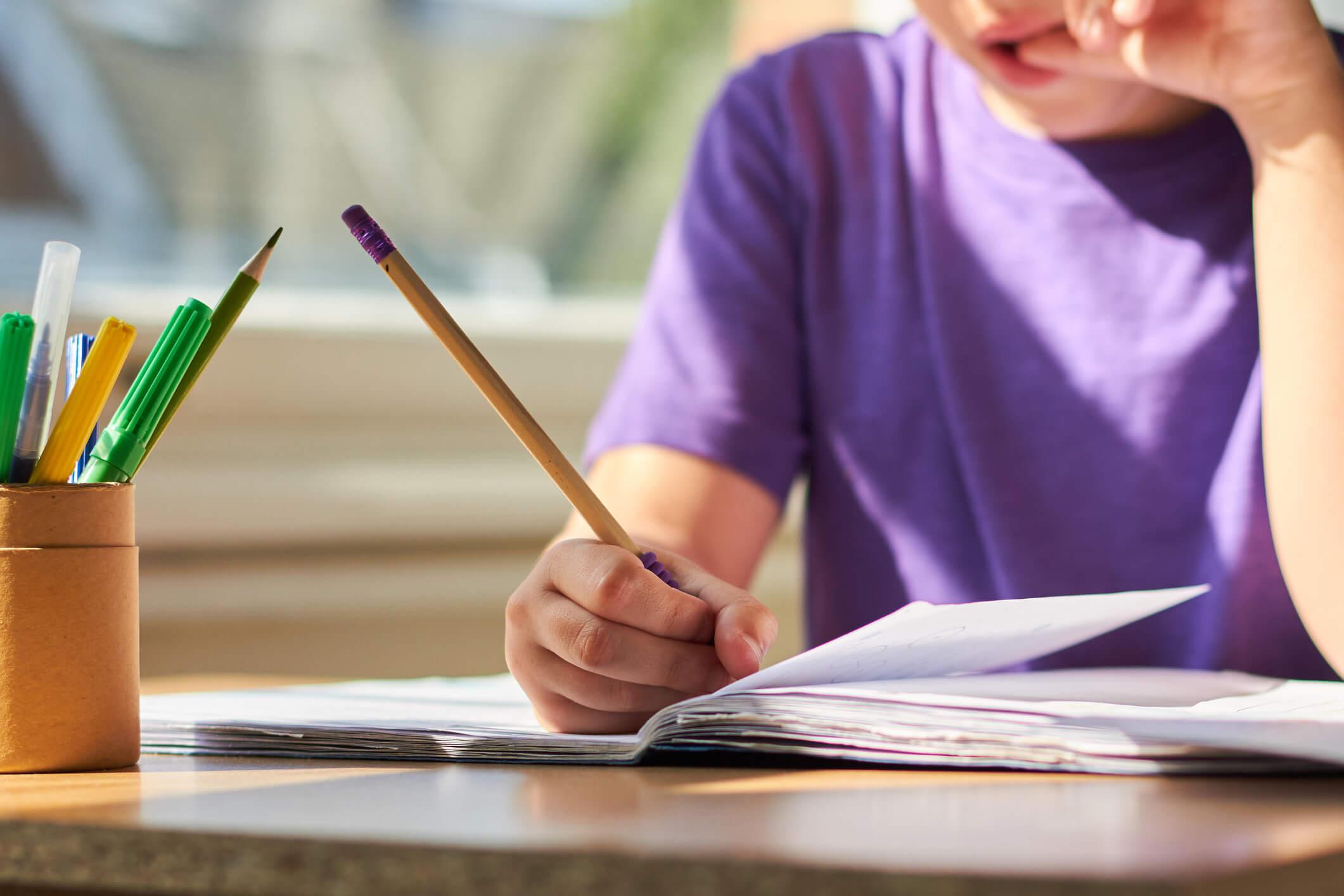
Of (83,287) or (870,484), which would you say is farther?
(83,287)

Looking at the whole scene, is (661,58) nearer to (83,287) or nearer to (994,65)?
(83,287)

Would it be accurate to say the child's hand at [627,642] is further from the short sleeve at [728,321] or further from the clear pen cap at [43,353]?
the short sleeve at [728,321]

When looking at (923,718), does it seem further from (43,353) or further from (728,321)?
(728,321)

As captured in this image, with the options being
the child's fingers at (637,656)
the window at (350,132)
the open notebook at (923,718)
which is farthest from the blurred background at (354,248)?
the child's fingers at (637,656)

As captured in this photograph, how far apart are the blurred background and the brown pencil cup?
66 centimetres

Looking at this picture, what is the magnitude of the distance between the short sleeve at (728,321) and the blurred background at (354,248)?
15.5 inches

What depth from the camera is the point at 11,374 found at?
441 mm

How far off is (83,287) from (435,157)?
40 centimetres

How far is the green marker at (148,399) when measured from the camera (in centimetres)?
45

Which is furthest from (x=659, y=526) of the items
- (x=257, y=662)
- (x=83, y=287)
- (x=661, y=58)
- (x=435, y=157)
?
(x=661, y=58)

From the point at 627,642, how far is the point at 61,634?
19 cm

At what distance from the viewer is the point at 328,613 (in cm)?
116

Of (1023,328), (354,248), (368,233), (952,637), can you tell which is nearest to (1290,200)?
(1023,328)

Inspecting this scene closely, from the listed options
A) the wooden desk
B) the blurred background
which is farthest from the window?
the wooden desk
